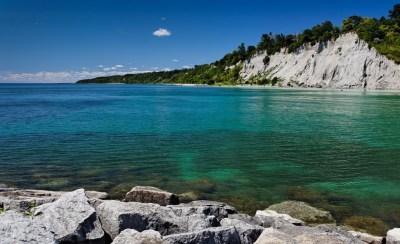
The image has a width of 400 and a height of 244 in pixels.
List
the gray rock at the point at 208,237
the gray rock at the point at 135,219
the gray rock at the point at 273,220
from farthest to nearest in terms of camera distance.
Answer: the gray rock at the point at 273,220
the gray rock at the point at 135,219
the gray rock at the point at 208,237

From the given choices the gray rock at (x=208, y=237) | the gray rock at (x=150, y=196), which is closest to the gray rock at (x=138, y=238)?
the gray rock at (x=208, y=237)

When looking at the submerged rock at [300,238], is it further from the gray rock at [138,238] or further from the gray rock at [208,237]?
the gray rock at [138,238]

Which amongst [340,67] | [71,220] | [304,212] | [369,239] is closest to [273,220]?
[369,239]

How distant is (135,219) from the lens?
10.0 m

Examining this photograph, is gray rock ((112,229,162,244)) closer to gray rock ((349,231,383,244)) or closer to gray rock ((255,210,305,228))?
gray rock ((255,210,305,228))

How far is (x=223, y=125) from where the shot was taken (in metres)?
42.3

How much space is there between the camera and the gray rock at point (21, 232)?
680 centimetres

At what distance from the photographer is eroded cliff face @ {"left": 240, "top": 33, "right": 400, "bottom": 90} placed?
118m

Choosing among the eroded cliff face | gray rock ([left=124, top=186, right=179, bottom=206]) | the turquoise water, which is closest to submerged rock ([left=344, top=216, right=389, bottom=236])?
the turquoise water

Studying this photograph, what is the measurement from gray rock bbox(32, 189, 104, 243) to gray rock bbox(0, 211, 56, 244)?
3.56 feet

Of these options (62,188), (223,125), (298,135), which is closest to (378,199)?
(62,188)

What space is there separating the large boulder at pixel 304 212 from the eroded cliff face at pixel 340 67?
11473 cm

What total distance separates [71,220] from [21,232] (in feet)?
7.20

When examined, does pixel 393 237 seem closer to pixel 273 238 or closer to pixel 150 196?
pixel 273 238
